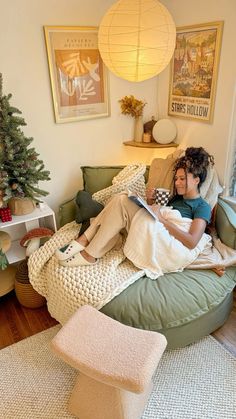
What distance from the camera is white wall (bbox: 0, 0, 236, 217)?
1.92 meters

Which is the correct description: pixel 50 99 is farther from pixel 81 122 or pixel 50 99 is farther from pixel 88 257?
pixel 88 257

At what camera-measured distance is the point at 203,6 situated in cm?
201

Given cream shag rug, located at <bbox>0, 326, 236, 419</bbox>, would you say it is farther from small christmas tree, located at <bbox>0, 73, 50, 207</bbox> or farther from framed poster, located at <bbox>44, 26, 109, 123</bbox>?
framed poster, located at <bbox>44, 26, 109, 123</bbox>

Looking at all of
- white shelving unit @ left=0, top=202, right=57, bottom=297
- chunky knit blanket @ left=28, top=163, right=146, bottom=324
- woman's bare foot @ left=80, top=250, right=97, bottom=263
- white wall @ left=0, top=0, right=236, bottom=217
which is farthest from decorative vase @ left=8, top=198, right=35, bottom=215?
woman's bare foot @ left=80, top=250, right=97, bottom=263

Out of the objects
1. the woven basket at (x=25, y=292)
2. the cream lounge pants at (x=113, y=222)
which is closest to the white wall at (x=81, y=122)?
the woven basket at (x=25, y=292)

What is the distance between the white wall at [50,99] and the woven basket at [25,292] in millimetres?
667

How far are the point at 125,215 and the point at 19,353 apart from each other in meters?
1.07

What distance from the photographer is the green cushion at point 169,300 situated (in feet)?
4.99

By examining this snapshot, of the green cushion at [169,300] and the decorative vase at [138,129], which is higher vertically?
the decorative vase at [138,129]

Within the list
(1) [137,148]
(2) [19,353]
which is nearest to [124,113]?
(1) [137,148]

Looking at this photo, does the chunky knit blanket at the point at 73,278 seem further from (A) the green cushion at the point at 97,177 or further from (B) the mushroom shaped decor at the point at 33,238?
(A) the green cushion at the point at 97,177

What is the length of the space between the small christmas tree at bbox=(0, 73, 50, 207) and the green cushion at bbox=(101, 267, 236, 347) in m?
0.89

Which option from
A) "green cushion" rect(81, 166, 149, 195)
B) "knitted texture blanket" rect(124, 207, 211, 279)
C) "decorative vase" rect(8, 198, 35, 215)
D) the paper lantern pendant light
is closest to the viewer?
the paper lantern pendant light

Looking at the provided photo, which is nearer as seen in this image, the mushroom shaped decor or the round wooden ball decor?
the mushroom shaped decor
